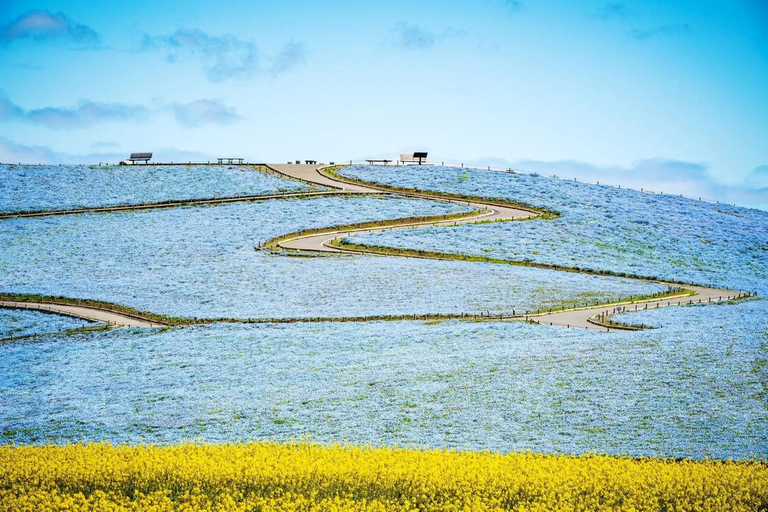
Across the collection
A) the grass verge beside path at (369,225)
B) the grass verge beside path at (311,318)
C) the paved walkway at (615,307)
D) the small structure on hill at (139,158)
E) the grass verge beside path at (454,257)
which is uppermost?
the small structure on hill at (139,158)

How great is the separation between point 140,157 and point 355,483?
4407 inches

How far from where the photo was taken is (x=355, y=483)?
21875mm

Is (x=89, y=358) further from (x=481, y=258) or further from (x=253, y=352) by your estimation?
(x=481, y=258)

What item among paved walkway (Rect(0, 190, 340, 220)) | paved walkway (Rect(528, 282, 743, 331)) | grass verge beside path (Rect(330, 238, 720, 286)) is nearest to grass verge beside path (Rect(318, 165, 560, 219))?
paved walkway (Rect(0, 190, 340, 220))

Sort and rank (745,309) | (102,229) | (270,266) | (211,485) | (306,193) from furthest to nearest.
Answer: (306,193)
(102,229)
(270,266)
(745,309)
(211,485)

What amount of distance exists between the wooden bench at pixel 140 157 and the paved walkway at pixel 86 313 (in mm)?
67087

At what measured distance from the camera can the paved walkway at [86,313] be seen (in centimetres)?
5516

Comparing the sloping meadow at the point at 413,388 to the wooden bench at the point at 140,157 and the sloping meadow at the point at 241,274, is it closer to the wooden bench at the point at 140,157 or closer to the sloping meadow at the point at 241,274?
the sloping meadow at the point at 241,274

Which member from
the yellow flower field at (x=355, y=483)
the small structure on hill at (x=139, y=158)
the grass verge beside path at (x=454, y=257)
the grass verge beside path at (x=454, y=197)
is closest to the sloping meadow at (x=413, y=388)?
the yellow flower field at (x=355, y=483)

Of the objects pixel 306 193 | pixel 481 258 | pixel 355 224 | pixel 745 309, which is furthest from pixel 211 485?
pixel 306 193

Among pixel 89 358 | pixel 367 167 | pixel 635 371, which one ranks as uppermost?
pixel 367 167

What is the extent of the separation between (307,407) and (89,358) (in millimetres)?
17191

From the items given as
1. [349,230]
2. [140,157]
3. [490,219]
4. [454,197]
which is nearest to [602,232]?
[490,219]

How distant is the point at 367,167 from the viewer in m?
124
